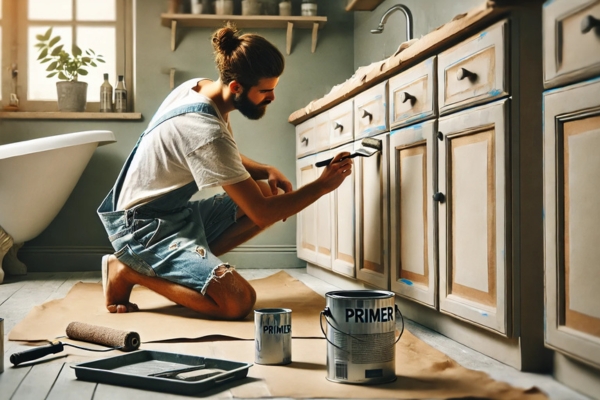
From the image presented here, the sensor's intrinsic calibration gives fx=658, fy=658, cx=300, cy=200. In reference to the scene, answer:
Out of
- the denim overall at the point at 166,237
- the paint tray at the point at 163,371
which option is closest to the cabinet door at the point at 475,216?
the paint tray at the point at 163,371

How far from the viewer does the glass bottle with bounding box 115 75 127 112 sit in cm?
391

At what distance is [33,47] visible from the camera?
4.00m

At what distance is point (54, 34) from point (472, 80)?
315cm

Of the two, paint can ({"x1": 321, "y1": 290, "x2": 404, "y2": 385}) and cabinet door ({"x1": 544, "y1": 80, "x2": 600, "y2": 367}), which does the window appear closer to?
paint can ({"x1": 321, "y1": 290, "x2": 404, "y2": 385})

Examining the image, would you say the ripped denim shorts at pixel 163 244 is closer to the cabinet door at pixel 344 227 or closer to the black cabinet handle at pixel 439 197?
the cabinet door at pixel 344 227

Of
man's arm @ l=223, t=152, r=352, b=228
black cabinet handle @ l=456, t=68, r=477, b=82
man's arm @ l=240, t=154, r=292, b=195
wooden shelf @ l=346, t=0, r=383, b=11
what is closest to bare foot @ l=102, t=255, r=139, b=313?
man's arm @ l=223, t=152, r=352, b=228

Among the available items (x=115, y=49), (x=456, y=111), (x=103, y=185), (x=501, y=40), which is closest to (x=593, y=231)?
(x=501, y=40)

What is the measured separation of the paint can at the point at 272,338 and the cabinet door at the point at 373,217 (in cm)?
79

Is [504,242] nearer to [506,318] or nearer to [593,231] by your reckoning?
[506,318]

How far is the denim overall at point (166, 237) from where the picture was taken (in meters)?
2.21

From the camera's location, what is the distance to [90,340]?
173 cm

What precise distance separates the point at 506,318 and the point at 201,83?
147cm

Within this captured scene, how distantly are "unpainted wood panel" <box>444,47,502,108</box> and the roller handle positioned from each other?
1.19 meters

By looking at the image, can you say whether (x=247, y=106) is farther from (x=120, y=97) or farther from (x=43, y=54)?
(x=43, y=54)
